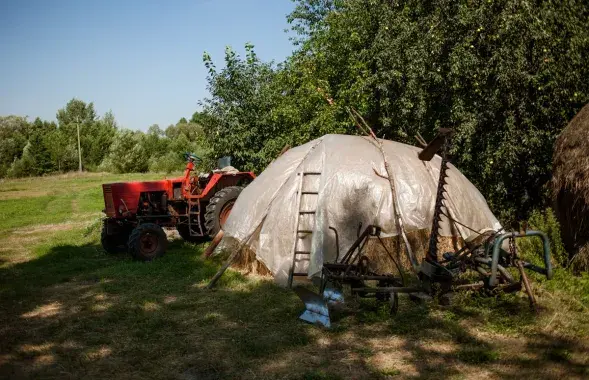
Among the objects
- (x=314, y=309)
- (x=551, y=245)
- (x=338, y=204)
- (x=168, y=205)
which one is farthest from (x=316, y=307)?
(x=168, y=205)

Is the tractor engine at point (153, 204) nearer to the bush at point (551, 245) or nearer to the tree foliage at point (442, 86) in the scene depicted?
the tree foliage at point (442, 86)

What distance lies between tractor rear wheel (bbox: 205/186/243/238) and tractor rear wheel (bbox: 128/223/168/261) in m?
1.34

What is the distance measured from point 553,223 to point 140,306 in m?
7.58

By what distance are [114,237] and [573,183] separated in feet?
35.4

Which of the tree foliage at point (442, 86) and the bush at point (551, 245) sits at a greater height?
the tree foliage at point (442, 86)

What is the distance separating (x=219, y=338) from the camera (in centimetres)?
727

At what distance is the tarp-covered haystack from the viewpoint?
10.0 m

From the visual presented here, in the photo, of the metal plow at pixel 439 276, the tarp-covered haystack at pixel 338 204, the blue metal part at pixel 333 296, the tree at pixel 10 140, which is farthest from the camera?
the tree at pixel 10 140

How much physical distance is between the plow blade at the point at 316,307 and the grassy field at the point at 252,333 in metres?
0.17

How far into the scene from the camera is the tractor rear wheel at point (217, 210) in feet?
43.3

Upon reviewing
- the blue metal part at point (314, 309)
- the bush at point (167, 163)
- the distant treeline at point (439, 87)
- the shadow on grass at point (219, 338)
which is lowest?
the shadow on grass at point (219, 338)

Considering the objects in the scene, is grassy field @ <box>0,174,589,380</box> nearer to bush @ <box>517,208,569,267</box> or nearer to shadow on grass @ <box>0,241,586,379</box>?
shadow on grass @ <box>0,241,586,379</box>

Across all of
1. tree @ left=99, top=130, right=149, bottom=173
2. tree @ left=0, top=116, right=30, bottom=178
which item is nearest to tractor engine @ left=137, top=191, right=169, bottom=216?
tree @ left=99, top=130, right=149, bottom=173

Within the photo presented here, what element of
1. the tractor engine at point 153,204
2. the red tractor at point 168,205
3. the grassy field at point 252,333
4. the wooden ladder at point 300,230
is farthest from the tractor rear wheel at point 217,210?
the wooden ladder at point 300,230
